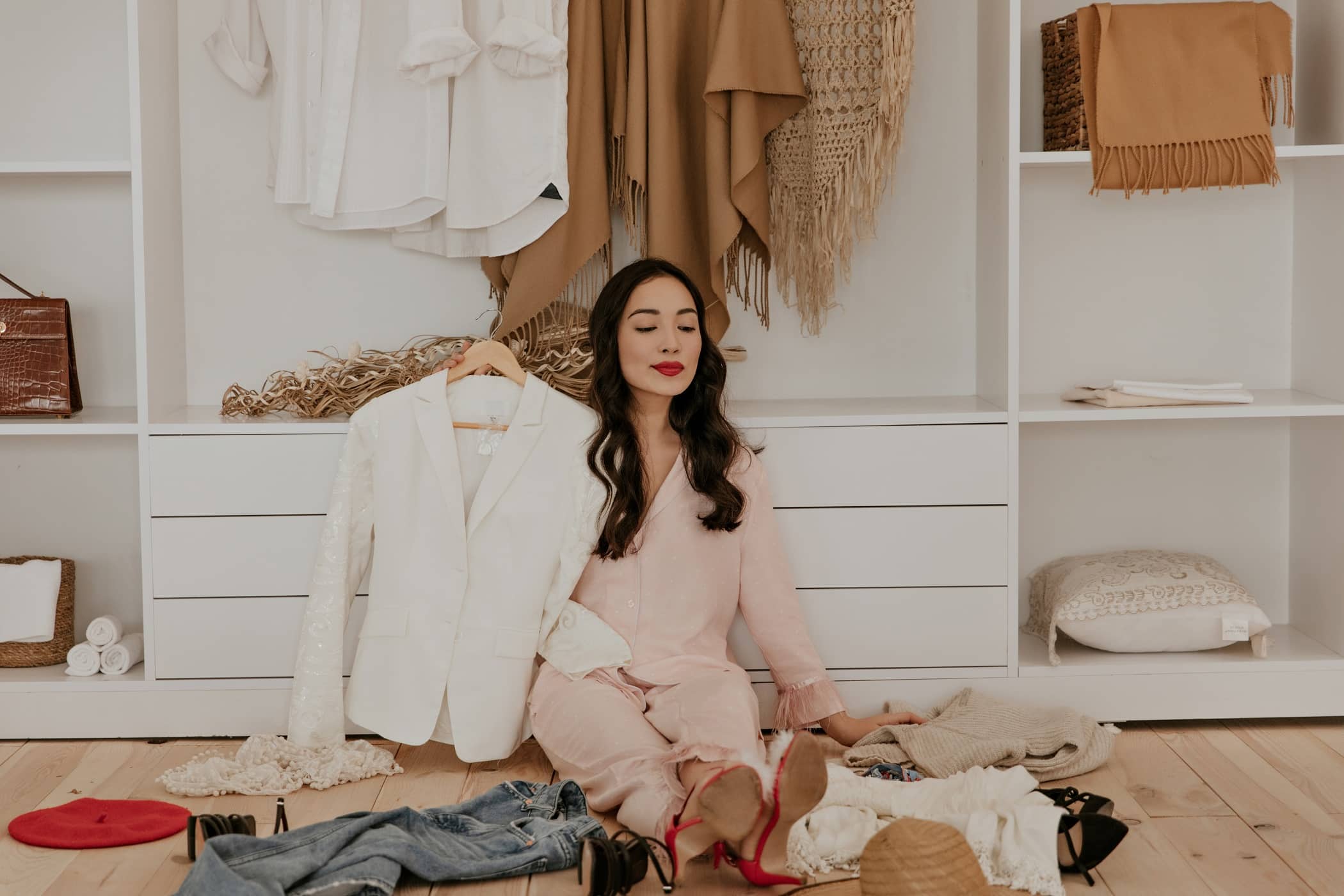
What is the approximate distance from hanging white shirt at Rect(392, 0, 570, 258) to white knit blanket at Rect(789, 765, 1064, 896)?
115cm

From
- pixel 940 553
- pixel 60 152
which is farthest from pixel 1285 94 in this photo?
pixel 60 152

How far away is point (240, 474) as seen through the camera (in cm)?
238

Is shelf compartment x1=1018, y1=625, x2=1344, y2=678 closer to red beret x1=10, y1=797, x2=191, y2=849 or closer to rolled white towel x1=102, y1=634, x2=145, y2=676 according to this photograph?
red beret x1=10, y1=797, x2=191, y2=849

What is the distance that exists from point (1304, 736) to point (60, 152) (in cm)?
270

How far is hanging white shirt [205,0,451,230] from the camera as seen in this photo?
2.40m

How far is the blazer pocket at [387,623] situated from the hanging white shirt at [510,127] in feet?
2.34

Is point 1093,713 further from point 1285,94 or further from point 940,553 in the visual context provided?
point 1285,94

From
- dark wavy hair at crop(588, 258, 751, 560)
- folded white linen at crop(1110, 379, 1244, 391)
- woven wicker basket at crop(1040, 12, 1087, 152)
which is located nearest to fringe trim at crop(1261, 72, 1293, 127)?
woven wicker basket at crop(1040, 12, 1087, 152)

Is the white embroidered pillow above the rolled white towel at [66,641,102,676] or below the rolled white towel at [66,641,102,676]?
above

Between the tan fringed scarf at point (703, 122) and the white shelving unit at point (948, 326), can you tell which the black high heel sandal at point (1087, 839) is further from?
the tan fringed scarf at point (703, 122)

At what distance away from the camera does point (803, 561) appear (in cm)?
242

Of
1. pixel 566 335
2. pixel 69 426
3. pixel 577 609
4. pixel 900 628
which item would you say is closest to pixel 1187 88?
pixel 900 628

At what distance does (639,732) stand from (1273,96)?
1656 millimetres

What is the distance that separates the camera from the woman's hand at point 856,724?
2.26 m
